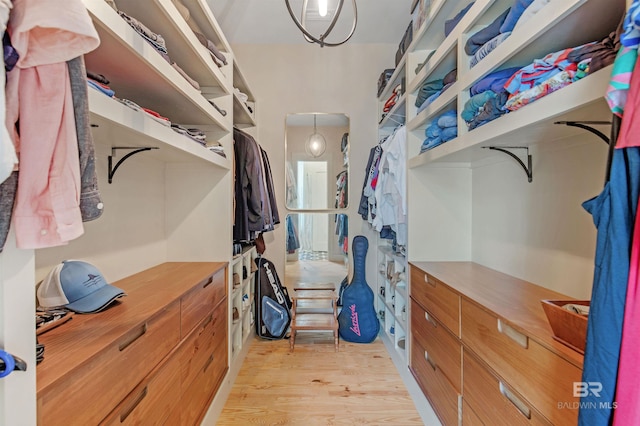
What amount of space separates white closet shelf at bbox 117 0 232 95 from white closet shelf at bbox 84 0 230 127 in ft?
0.67

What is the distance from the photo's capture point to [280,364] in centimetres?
223

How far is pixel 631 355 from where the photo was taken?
1.76ft

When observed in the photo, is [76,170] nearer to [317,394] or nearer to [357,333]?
[317,394]

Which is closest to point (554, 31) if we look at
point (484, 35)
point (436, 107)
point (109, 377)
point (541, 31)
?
point (541, 31)

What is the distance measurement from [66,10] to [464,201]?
207 cm

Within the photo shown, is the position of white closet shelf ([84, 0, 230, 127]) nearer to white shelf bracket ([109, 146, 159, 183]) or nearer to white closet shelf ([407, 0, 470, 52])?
white shelf bracket ([109, 146, 159, 183])

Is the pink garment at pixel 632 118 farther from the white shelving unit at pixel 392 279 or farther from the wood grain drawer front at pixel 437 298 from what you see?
the white shelving unit at pixel 392 279

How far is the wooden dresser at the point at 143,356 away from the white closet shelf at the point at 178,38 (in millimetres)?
1108

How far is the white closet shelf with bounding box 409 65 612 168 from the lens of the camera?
0.71m

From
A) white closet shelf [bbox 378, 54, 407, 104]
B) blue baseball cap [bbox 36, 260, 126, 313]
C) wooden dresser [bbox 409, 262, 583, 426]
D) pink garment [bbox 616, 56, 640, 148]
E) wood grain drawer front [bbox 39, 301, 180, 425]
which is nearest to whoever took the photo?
pink garment [bbox 616, 56, 640, 148]

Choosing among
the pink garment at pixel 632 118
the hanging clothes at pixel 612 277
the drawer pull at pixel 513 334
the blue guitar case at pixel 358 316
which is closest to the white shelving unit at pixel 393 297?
the blue guitar case at pixel 358 316

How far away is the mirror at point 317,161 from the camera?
297 cm

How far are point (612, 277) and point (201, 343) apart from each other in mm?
1552

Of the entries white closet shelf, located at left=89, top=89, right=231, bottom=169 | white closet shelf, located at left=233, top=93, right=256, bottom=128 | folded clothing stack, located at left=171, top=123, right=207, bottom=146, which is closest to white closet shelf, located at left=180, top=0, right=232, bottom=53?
white closet shelf, located at left=233, top=93, right=256, bottom=128
